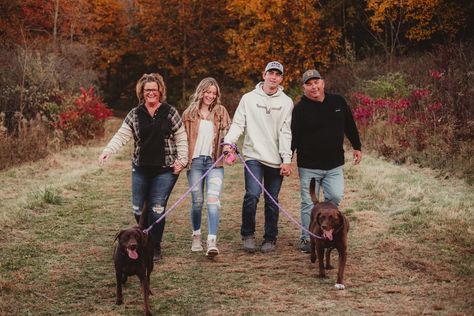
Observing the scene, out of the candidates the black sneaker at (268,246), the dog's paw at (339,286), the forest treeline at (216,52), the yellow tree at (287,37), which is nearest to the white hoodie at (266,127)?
the black sneaker at (268,246)

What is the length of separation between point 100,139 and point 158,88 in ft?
43.0

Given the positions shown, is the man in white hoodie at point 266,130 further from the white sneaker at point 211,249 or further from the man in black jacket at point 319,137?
the white sneaker at point 211,249

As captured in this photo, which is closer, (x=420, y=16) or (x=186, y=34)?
(x=420, y=16)

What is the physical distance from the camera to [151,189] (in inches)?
243

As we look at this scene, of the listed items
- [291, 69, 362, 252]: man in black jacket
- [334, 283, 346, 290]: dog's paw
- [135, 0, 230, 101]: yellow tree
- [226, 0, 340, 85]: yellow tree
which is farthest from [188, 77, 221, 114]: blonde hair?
[135, 0, 230, 101]: yellow tree

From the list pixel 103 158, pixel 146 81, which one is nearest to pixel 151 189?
pixel 103 158

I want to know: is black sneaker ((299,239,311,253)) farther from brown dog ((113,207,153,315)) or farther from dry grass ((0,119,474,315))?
brown dog ((113,207,153,315))

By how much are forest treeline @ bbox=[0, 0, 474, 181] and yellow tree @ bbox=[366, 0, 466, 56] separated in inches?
2.1

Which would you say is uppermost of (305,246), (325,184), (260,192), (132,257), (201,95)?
(201,95)

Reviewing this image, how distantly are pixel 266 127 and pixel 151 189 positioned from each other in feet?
4.81

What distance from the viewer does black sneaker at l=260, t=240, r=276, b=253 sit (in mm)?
6645

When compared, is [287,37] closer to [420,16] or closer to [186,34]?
[420,16]

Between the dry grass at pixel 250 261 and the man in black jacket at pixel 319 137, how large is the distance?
0.86 metres

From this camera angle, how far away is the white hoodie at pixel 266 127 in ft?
20.9
